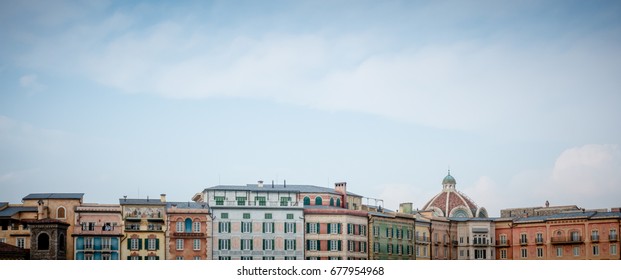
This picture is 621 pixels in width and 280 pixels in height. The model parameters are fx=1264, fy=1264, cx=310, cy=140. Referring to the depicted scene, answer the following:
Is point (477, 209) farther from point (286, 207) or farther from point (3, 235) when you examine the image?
point (3, 235)

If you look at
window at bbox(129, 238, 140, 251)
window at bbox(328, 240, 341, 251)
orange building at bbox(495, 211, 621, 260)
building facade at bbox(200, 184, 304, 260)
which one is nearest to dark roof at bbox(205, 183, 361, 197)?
building facade at bbox(200, 184, 304, 260)

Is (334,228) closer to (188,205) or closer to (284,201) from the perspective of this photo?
(284,201)

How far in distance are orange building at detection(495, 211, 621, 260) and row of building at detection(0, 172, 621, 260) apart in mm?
57

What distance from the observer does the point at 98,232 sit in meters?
60.4

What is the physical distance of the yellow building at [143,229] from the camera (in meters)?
60.9

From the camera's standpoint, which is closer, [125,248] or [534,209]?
[125,248]

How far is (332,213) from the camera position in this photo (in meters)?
65.1

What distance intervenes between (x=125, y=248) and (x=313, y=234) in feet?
32.0

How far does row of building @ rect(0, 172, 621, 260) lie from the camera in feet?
197

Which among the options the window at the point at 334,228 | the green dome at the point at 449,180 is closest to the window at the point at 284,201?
the window at the point at 334,228

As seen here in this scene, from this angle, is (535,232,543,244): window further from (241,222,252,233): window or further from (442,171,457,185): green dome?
(241,222,252,233): window

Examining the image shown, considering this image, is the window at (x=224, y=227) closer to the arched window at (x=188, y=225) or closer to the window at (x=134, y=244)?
the arched window at (x=188, y=225)
